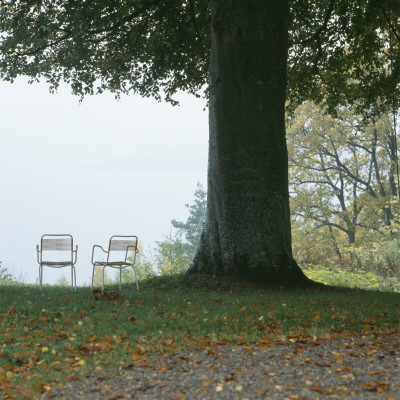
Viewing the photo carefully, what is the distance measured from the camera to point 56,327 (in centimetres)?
604

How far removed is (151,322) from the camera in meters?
5.90

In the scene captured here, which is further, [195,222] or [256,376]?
[195,222]

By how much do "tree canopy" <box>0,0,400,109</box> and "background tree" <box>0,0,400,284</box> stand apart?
Result: 0.11 ft

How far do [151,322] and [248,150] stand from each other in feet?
14.0

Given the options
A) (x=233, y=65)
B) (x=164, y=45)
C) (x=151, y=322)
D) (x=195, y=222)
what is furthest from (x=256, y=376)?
(x=195, y=222)

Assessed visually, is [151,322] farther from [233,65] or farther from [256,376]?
[233,65]

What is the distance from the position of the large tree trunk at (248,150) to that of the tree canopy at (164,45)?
2.59 m

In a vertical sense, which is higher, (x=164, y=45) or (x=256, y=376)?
(x=164, y=45)

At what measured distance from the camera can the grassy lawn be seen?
14.6ft

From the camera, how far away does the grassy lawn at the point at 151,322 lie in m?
4.45

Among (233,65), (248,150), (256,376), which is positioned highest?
(233,65)

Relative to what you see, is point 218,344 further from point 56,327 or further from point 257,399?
point 56,327

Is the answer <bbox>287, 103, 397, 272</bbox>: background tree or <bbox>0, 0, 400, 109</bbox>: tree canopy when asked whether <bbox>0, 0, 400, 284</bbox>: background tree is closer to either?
<bbox>0, 0, 400, 109</bbox>: tree canopy

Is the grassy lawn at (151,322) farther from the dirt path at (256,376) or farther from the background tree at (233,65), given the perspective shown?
the background tree at (233,65)
